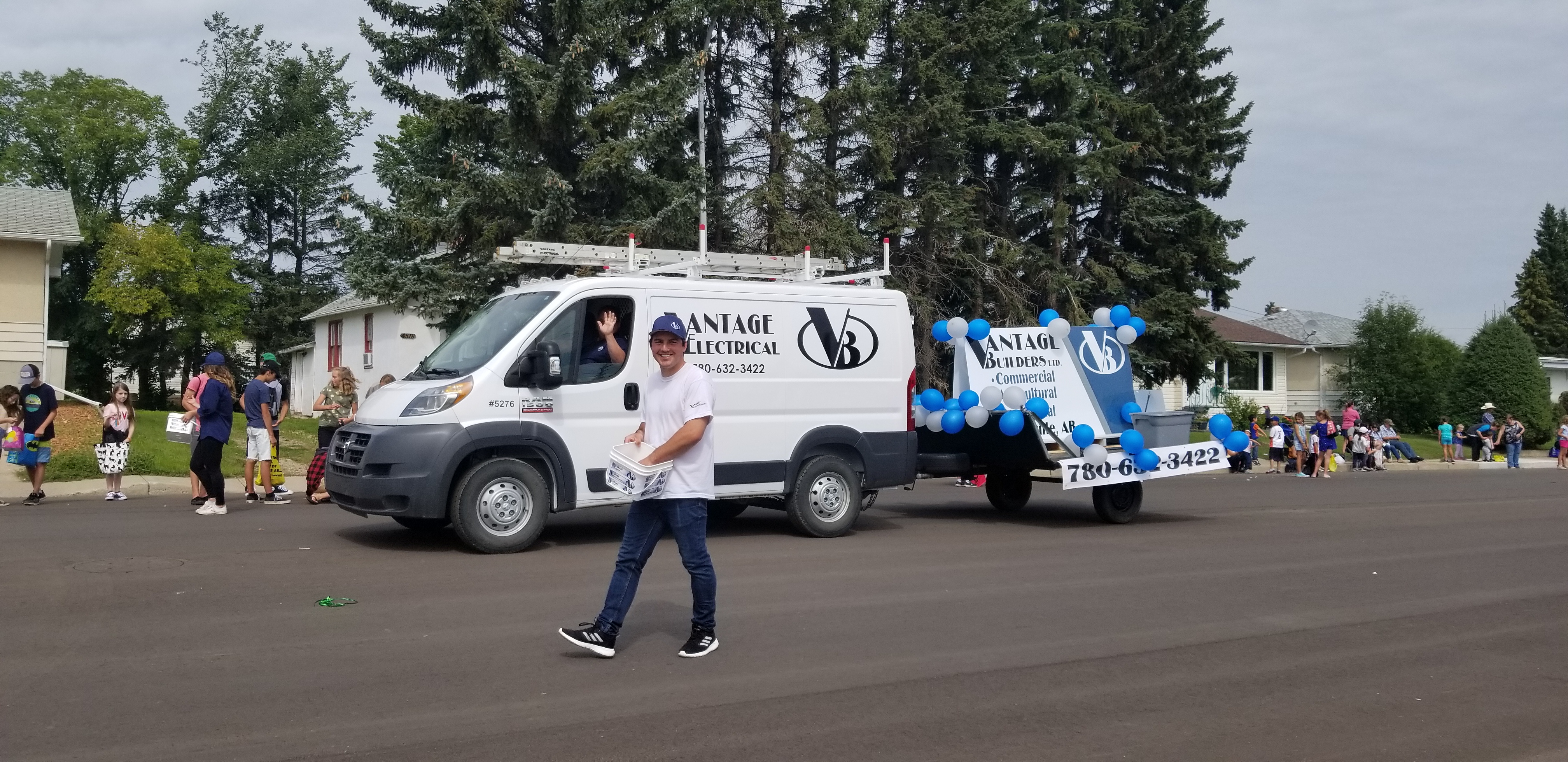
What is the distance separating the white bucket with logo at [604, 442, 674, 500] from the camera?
6.42 m

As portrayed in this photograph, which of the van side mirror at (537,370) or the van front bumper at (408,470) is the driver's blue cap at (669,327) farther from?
the van front bumper at (408,470)

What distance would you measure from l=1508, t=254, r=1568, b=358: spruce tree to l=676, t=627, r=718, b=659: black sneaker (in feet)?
263

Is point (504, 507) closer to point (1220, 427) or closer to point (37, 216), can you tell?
point (1220, 427)

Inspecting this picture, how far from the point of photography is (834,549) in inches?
434

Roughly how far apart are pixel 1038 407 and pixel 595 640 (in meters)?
7.58

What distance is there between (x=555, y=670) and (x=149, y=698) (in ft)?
6.08

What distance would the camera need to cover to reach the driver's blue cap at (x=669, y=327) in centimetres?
642

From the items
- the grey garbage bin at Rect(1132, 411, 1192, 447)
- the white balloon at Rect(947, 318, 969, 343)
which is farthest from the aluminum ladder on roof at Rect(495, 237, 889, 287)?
the grey garbage bin at Rect(1132, 411, 1192, 447)

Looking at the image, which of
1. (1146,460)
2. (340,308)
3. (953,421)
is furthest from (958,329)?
(340,308)

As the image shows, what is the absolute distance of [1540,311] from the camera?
7550 cm

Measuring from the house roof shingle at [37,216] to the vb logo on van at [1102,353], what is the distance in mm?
24622

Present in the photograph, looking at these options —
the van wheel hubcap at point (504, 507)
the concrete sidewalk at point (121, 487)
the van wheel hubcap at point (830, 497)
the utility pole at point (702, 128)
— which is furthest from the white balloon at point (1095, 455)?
the utility pole at point (702, 128)

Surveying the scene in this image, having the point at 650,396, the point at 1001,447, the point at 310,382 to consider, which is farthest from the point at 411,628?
the point at 310,382

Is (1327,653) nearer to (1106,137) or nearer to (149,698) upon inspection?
(149,698)
